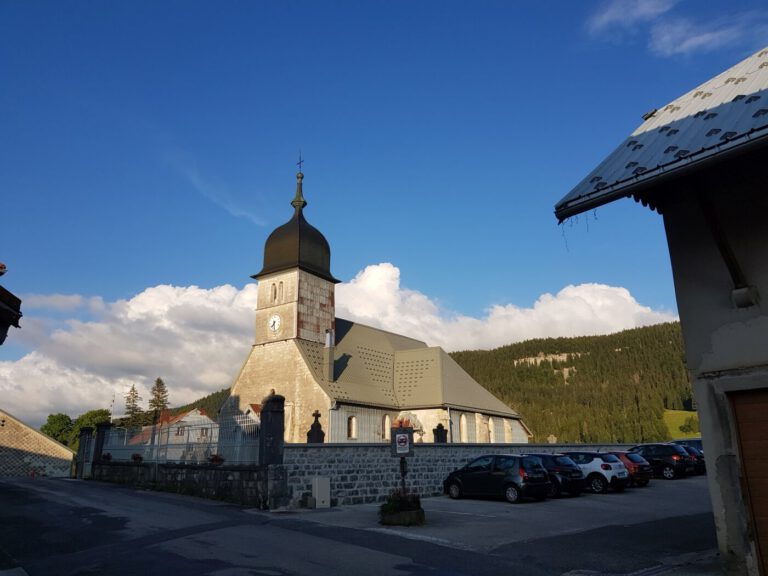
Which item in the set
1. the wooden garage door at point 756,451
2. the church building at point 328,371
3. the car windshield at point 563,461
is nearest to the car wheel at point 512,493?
the car windshield at point 563,461

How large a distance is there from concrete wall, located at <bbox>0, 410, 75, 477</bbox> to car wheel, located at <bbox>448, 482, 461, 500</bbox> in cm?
3035

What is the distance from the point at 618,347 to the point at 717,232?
138 meters

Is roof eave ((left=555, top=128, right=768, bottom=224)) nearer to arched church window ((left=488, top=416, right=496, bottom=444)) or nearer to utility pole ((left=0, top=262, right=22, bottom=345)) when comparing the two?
utility pole ((left=0, top=262, right=22, bottom=345))

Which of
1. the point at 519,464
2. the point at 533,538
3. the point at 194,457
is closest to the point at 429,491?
the point at 519,464

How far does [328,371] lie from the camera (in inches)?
1409

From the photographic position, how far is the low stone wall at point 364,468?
1631 cm

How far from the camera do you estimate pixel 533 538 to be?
1068 centimetres

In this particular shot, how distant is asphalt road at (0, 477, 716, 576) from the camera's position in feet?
27.2

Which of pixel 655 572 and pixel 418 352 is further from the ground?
pixel 418 352

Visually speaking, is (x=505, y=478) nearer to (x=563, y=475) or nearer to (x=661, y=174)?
(x=563, y=475)

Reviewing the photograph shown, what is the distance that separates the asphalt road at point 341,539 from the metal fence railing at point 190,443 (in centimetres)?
186

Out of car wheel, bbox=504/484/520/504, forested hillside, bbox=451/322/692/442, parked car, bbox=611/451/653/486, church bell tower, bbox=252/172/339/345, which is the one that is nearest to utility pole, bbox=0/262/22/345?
car wheel, bbox=504/484/520/504

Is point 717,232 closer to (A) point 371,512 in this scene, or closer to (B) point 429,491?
(A) point 371,512

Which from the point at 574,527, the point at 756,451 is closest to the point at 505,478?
the point at 574,527
